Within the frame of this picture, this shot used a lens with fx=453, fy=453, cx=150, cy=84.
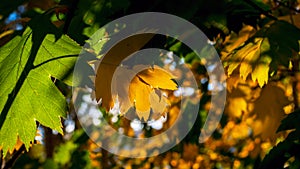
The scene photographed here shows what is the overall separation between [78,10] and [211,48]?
1.72ft

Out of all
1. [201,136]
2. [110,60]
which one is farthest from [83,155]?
[110,60]

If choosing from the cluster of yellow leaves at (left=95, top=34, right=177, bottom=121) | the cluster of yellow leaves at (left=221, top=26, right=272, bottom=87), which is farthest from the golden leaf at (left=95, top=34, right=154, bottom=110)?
the cluster of yellow leaves at (left=221, top=26, right=272, bottom=87)

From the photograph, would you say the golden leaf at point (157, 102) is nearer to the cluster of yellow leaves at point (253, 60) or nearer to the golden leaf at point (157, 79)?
the golden leaf at point (157, 79)

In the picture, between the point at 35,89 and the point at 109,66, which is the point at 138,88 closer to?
the point at 109,66

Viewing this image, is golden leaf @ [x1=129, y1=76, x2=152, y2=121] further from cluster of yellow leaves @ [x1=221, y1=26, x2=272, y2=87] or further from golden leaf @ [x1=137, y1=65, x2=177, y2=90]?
cluster of yellow leaves @ [x1=221, y1=26, x2=272, y2=87]

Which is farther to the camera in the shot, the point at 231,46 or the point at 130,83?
the point at 231,46

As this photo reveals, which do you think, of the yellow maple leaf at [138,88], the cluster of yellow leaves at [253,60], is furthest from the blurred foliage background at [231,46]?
the yellow maple leaf at [138,88]

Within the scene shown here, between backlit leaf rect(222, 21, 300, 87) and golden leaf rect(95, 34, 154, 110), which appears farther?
backlit leaf rect(222, 21, 300, 87)

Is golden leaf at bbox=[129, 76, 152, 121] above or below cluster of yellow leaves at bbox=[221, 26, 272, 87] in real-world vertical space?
above

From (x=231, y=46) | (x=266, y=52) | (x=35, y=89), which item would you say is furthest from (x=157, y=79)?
(x=231, y=46)

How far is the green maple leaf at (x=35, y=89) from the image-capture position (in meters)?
1.00

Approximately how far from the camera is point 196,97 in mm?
2049

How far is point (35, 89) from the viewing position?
3.32 feet

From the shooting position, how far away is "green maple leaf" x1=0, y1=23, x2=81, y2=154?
3.27 ft
